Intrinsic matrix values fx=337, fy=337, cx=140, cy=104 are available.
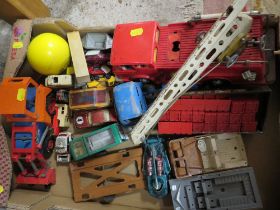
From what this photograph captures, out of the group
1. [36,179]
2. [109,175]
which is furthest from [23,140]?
[109,175]

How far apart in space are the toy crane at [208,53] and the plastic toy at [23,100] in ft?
2.63

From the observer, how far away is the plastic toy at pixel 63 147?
8.84 feet

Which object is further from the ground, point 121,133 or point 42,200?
point 121,133

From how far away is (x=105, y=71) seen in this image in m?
2.67

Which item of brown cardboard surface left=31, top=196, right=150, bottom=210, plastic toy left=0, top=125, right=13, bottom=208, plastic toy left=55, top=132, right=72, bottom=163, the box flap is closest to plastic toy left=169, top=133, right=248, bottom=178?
brown cardboard surface left=31, top=196, right=150, bottom=210

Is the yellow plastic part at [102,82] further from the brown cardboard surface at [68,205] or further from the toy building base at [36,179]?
the brown cardboard surface at [68,205]

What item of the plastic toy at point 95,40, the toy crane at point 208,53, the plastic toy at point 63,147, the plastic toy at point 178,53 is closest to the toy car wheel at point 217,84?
the plastic toy at point 178,53

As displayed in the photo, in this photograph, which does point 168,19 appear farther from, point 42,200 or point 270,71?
point 42,200

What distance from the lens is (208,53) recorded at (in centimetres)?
202

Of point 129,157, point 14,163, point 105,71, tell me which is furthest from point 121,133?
point 14,163

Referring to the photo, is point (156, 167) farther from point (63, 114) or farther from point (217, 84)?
point (63, 114)

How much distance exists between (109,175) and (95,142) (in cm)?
28

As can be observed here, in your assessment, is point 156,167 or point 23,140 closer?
point 156,167

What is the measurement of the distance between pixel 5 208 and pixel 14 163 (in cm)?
36
